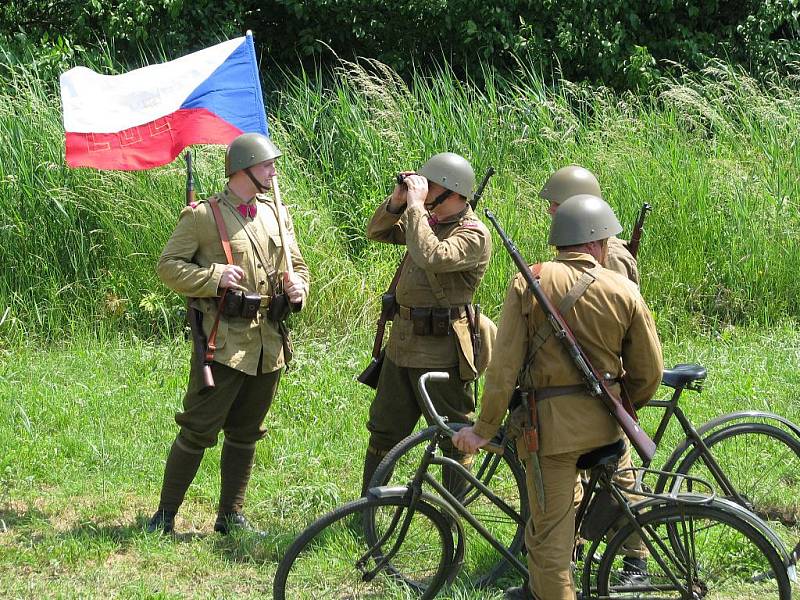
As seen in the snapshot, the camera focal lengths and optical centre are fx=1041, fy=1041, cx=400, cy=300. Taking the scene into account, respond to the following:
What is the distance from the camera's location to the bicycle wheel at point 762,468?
538 centimetres

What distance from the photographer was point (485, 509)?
17.3 ft

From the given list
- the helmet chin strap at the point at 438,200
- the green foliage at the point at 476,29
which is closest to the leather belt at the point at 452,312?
the helmet chin strap at the point at 438,200

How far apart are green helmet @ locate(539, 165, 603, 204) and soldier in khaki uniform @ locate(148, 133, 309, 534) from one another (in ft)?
4.72

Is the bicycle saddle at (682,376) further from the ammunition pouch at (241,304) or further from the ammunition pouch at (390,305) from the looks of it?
the ammunition pouch at (241,304)

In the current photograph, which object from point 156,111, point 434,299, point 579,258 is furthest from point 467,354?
point 156,111

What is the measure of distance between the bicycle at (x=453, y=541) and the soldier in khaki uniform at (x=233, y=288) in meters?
1.20

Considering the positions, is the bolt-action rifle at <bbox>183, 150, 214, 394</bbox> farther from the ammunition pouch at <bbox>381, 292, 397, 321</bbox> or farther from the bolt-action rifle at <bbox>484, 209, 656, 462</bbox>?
the bolt-action rifle at <bbox>484, 209, 656, 462</bbox>

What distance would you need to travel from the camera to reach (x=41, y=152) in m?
9.85

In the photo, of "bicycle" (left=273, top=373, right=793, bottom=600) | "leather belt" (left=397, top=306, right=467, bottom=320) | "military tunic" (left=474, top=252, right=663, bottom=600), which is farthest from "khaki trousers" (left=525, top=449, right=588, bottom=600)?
"leather belt" (left=397, top=306, right=467, bottom=320)

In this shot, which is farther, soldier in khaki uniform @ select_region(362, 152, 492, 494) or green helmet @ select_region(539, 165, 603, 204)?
green helmet @ select_region(539, 165, 603, 204)

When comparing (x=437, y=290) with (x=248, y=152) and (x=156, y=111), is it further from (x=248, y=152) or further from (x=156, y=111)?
(x=156, y=111)

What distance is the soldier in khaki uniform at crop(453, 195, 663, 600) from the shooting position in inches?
165

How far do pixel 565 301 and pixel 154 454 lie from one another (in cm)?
368

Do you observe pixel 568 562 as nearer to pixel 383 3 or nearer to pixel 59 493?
pixel 59 493
